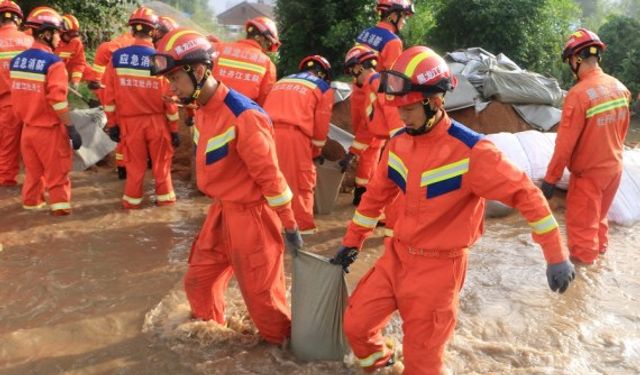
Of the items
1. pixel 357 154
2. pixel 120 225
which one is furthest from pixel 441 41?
pixel 120 225

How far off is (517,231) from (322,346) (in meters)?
3.45

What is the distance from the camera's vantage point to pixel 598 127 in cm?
479

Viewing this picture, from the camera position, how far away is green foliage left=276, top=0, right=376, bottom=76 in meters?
10.3

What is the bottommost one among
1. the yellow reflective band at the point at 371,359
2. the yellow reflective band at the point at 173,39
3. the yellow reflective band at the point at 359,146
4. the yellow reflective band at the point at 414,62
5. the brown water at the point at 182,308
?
the brown water at the point at 182,308

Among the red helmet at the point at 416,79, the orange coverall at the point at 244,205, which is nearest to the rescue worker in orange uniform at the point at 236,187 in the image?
the orange coverall at the point at 244,205


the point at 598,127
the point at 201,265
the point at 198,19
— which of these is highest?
the point at 598,127

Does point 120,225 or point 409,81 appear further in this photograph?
point 120,225

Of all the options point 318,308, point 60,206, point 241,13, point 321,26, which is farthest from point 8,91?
point 241,13

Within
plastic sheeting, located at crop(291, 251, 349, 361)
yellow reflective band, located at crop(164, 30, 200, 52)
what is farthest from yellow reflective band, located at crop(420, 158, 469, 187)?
yellow reflective band, located at crop(164, 30, 200, 52)

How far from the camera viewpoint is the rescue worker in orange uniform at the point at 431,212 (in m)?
2.69

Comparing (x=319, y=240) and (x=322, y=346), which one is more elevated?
(x=322, y=346)

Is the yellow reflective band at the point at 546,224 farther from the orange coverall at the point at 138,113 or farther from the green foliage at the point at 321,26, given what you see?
the green foliage at the point at 321,26

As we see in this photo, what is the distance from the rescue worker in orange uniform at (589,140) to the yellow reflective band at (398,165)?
247 cm

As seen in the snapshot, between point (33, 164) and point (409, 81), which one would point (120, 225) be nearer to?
point (33, 164)
